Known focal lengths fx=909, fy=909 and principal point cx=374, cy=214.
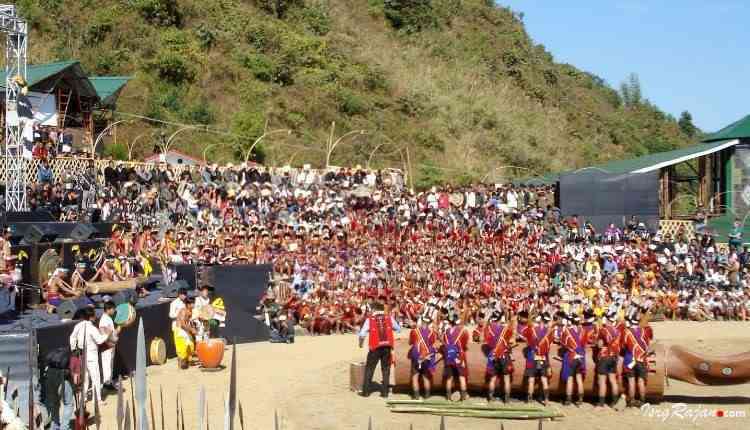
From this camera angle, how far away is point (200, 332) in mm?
14633

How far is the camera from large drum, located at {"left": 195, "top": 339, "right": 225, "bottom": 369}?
14.0m

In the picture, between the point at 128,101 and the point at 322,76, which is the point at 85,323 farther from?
the point at 322,76

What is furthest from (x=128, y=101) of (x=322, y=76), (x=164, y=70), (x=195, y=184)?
(x=195, y=184)

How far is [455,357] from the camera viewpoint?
1258cm

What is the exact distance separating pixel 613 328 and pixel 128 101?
28.4 meters

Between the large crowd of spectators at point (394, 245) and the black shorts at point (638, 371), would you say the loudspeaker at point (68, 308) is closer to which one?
the large crowd of spectators at point (394, 245)

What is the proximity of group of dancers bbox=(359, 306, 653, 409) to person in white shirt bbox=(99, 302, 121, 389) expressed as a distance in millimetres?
3513

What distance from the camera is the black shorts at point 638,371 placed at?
12348 mm

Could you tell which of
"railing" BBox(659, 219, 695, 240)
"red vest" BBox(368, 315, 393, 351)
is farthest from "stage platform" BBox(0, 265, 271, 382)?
"railing" BBox(659, 219, 695, 240)

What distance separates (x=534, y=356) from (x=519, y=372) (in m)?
0.33

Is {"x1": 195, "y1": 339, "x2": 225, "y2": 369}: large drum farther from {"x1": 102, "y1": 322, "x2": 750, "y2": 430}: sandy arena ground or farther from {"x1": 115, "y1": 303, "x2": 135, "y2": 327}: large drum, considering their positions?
{"x1": 115, "y1": 303, "x2": 135, "y2": 327}: large drum

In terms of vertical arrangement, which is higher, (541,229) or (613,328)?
(541,229)

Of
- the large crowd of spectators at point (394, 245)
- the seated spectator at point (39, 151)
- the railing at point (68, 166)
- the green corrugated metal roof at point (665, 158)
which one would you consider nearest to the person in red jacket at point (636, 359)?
the large crowd of spectators at point (394, 245)

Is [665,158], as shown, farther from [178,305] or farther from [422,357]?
[178,305]
